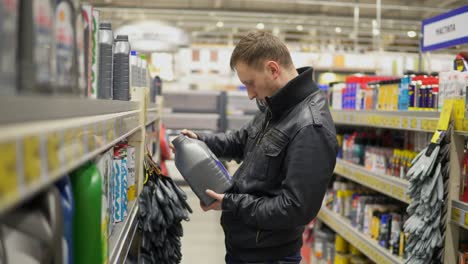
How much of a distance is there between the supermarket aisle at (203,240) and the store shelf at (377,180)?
185cm

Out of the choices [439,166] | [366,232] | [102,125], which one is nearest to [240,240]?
[439,166]

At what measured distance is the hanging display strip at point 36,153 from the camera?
1.90ft

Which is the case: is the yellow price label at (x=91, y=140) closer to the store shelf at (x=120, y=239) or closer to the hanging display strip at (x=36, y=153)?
the hanging display strip at (x=36, y=153)

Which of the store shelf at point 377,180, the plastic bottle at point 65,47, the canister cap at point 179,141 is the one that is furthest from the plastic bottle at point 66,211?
the store shelf at point 377,180

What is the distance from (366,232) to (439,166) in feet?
5.13

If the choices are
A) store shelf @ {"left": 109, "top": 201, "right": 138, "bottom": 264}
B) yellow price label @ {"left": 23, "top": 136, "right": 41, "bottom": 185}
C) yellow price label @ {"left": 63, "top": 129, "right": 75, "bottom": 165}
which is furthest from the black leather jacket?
yellow price label @ {"left": 23, "top": 136, "right": 41, "bottom": 185}

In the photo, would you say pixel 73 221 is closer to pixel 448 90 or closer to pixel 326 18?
pixel 448 90

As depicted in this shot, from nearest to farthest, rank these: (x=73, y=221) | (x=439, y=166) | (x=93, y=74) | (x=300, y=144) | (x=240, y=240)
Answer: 1. (x=73, y=221)
2. (x=93, y=74)
3. (x=300, y=144)
4. (x=240, y=240)
5. (x=439, y=166)

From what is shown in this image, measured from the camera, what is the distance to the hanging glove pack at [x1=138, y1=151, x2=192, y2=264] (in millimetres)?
2520

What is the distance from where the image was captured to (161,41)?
920 centimetres

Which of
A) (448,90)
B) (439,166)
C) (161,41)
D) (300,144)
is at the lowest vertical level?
(439,166)

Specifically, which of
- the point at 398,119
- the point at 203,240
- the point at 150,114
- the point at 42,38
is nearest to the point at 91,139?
the point at 42,38

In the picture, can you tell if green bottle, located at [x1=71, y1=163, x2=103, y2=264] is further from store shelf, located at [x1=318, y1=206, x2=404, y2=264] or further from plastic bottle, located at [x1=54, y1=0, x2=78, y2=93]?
store shelf, located at [x1=318, y1=206, x2=404, y2=264]

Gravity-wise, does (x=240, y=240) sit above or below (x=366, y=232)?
above
